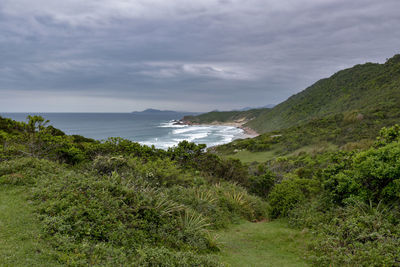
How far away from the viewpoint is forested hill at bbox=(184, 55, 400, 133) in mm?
47844

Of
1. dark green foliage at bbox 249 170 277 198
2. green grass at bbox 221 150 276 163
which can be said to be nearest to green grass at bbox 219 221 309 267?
dark green foliage at bbox 249 170 277 198

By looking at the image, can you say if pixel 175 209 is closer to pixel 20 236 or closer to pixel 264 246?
pixel 264 246

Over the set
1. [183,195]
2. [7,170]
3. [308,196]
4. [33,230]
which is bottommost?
[308,196]

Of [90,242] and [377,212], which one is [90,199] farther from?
[377,212]

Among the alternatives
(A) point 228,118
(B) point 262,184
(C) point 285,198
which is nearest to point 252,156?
(B) point 262,184

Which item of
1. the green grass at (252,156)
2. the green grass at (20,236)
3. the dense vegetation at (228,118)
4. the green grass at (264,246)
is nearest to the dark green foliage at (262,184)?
the green grass at (264,246)

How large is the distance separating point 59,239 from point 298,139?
3870 cm

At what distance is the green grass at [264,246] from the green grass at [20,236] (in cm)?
376

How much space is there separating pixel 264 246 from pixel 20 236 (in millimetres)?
5840

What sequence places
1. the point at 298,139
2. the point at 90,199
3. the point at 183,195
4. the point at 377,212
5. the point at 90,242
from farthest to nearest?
1. the point at 298,139
2. the point at 183,195
3. the point at 377,212
4. the point at 90,199
5. the point at 90,242

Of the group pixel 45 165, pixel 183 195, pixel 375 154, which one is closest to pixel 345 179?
pixel 375 154

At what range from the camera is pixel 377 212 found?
22.3 feet

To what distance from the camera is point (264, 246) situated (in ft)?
23.5

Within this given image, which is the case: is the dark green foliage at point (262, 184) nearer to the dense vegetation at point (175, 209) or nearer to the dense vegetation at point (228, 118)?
the dense vegetation at point (175, 209)
